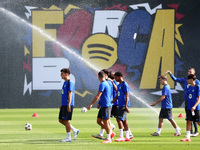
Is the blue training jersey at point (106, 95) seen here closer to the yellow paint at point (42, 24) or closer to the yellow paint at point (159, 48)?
the yellow paint at point (159, 48)

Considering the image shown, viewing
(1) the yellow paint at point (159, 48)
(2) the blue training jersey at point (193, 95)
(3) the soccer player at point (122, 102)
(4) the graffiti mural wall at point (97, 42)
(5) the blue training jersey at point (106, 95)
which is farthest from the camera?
(1) the yellow paint at point (159, 48)

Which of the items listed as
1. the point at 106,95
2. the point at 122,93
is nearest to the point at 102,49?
the point at 122,93

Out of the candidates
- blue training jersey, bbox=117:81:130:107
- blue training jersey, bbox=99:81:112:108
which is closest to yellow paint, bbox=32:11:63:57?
blue training jersey, bbox=117:81:130:107

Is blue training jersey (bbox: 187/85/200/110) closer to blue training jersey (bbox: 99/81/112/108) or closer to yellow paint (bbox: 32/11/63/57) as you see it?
blue training jersey (bbox: 99/81/112/108)

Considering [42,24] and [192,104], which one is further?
[42,24]

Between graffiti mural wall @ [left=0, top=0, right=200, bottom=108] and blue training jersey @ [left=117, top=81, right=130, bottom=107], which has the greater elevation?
graffiti mural wall @ [left=0, top=0, right=200, bottom=108]

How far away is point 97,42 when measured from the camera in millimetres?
27141

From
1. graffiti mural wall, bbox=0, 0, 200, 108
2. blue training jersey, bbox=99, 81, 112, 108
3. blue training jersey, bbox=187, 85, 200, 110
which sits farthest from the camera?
graffiti mural wall, bbox=0, 0, 200, 108

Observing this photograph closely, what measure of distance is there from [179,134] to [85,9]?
1610 cm

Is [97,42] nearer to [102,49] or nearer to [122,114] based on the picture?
[102,49]

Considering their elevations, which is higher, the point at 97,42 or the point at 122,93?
the point at 97,42

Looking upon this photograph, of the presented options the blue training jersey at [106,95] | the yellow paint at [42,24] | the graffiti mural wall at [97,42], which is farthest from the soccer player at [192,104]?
the yellow paint at [42,24]

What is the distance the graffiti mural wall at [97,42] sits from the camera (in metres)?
27.0

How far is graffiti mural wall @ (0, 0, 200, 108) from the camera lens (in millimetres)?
27000
